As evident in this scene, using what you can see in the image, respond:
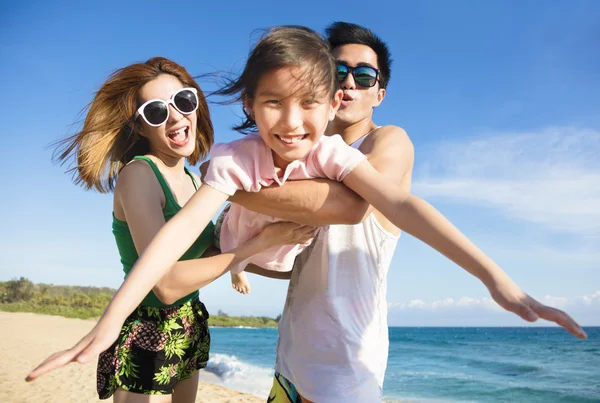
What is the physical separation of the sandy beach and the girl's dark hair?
9897 millimetres

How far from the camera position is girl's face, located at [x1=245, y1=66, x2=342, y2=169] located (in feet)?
7.18

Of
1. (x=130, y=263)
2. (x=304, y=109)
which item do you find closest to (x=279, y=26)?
(x=304, y=109)

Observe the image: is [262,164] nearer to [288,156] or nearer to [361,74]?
[288,156]

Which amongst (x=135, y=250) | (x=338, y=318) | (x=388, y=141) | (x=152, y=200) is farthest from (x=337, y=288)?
(x=135, y=250)

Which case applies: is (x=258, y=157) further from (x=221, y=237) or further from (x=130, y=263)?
(x=130, y=263)

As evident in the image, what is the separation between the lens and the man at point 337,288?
7.50ft

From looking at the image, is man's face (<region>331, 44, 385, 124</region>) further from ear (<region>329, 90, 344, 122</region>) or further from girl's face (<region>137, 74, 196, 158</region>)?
girl's face (<region>137, 74, 196, 158</region>)

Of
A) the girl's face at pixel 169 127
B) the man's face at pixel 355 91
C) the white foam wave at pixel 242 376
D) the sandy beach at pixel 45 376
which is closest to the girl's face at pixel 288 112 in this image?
the man's face at pixel 355 91

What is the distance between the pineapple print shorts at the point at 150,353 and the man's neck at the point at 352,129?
1.26 m

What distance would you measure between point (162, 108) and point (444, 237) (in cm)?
178

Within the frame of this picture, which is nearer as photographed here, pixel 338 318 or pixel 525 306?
pixel 525 306

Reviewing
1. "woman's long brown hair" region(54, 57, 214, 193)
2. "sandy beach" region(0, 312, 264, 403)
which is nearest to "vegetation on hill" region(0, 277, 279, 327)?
"sandy beach" region(0, 312, 264, 403)

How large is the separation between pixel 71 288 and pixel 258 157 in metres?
40.0

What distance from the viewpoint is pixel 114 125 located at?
3039 mm
